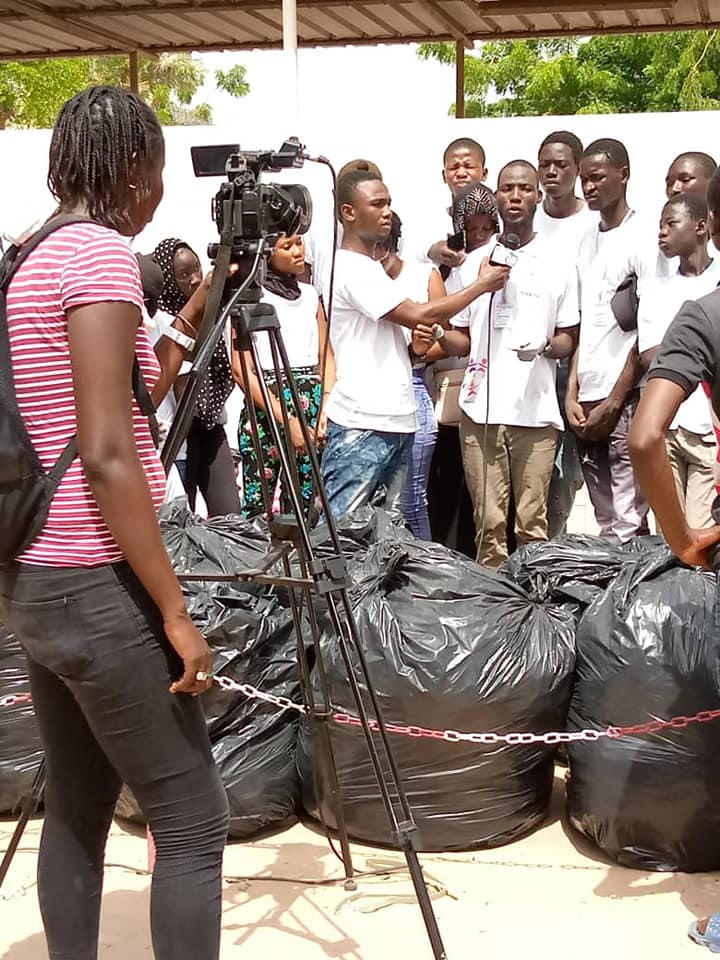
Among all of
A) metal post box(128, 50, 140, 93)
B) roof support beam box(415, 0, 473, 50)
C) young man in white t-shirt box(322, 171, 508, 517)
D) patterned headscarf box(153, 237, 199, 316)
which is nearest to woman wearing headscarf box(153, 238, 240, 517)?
patterned headscarf box(153, 237, 199, 316)

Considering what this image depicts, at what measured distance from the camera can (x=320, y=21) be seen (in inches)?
332

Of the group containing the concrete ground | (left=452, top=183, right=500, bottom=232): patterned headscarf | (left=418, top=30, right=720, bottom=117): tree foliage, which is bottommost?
the concrete ground

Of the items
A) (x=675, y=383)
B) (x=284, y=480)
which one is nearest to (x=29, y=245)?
(x=284, y=480)

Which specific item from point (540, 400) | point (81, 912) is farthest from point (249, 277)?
point (540, 400)

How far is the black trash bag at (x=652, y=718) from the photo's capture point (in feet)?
9.61

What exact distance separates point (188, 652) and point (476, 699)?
4.32 feet

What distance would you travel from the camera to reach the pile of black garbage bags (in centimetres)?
296

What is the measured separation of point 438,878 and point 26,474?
173 cm

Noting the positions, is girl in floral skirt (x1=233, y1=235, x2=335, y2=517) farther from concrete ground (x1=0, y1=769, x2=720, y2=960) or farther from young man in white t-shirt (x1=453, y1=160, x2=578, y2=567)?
concrete ground (x1=0, y1=769, x2=720, y2=960)

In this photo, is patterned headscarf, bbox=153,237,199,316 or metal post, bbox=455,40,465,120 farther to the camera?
metal post, bbox=455,40,465,120

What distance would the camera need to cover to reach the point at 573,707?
3.15 m

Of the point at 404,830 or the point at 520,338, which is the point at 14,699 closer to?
the point at 404,830

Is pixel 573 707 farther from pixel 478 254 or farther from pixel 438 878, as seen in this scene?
pixel 478 254

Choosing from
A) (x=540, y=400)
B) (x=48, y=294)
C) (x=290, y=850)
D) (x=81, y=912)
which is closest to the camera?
(x=48, y=294)
